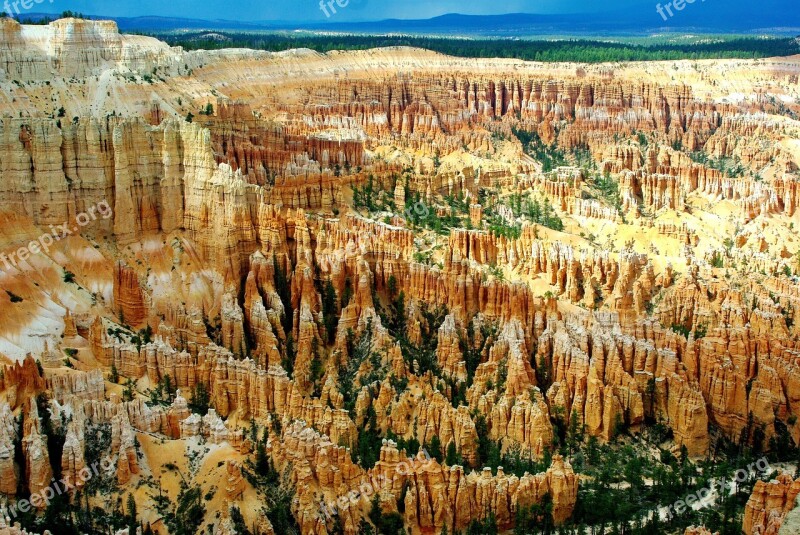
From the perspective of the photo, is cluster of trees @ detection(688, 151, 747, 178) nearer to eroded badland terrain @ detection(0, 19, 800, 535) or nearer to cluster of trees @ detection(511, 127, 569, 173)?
cluster of trees @ detection(511, 127, 569, 173)

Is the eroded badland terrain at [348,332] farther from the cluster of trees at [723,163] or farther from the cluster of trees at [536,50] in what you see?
the cluster of trees at [536,50]

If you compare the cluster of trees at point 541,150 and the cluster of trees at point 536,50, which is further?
the cluster of trees at point 536,50

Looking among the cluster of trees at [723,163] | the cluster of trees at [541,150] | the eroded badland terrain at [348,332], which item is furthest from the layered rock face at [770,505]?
the cluster of trees at [723,163]

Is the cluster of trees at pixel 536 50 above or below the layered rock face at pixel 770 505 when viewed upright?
above

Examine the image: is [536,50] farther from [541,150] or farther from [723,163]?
[723,163]

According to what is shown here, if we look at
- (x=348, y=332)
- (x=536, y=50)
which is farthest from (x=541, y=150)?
(x=348, y=332)

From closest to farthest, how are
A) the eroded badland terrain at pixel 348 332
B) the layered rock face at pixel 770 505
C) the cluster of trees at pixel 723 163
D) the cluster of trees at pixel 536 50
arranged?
the layered rock face at pixel 770 505 → the eroded badland terrain at pixel 348 332 → the cluster of trees at pixel 723 163 → the cluster of trees at pixel 536 50

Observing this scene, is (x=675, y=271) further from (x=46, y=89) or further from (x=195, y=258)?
(x=46, y=89)

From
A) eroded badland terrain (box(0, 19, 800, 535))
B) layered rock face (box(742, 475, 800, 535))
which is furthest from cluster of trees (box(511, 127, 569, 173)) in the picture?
layered rock face (box(742, 475, 800, 535))

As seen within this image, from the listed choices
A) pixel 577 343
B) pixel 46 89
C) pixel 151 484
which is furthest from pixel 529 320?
pixel 46 89
